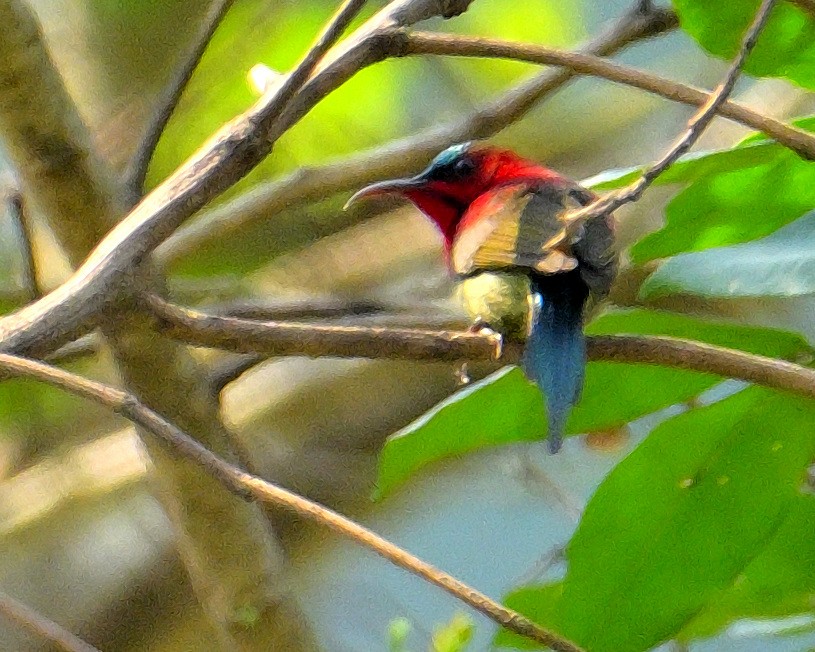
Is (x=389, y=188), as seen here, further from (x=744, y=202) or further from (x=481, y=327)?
(x=744, y=202)

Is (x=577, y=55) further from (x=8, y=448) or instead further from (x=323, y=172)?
(x=8, y=448)

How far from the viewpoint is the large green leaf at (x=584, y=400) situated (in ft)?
5.57

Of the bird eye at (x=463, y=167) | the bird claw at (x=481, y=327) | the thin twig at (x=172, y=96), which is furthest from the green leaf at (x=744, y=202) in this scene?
the bird eye at (x=463, y=167)

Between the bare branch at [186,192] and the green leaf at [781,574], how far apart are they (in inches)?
35.5

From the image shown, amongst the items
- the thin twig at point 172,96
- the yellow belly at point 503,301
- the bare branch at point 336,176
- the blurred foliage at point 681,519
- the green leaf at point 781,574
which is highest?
the thin twig at point 172,96

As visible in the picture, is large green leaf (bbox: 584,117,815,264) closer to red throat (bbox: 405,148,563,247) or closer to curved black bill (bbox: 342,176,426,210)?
curved black bill (bbox: 342,176,426,210)

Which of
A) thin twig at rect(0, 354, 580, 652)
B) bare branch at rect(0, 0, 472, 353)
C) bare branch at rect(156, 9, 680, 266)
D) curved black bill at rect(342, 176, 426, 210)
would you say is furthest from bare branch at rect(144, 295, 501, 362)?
bare branch at rect(156, 9, 680, 266)

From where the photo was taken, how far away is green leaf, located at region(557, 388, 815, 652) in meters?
1.62

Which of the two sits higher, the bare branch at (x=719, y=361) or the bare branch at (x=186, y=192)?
the bare branch at (x=186, y=192)

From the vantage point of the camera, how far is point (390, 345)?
137 cm

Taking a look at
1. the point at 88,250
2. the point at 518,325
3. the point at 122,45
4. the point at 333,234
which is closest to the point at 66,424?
the point at 333,234

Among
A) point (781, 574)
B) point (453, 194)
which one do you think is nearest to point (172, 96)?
point (453, 194)

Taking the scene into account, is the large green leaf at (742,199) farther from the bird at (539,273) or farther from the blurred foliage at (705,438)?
the bird at (539,273)

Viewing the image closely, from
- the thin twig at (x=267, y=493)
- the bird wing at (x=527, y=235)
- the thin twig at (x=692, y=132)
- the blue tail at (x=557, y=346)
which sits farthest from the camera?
the bird wing at (x=527, y=235)
